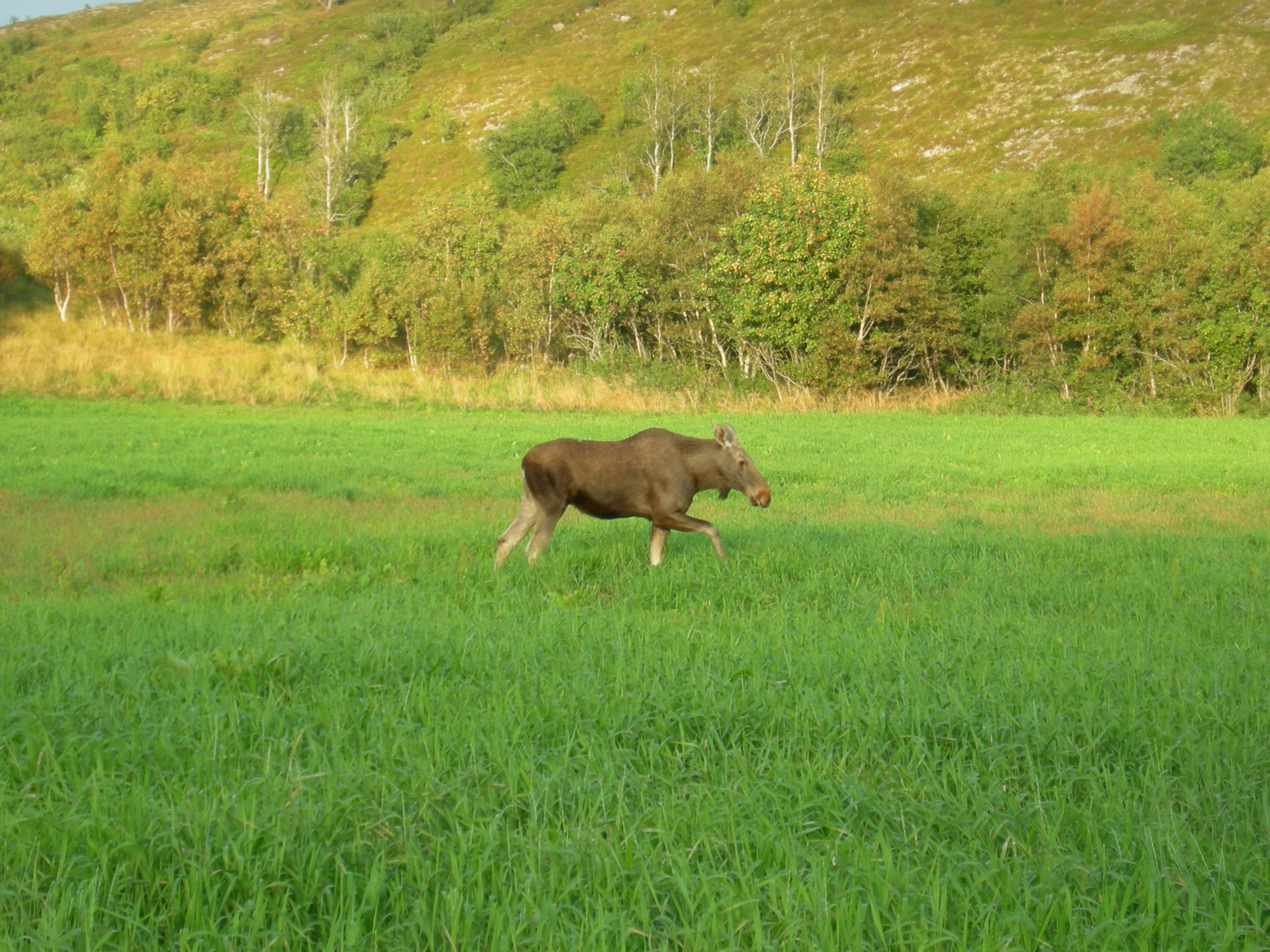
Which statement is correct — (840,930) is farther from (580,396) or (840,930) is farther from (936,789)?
(580,396)

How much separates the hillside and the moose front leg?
48869 mm

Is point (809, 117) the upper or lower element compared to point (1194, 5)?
lower

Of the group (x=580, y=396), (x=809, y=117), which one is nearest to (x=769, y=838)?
(x=580, y=396)

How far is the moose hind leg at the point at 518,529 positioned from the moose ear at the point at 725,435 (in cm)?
196

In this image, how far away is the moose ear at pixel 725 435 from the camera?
10602mm

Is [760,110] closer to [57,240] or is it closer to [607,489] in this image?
[57,240]

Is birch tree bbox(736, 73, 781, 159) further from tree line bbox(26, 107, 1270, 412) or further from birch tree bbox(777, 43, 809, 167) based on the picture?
tree line bbox(26, 107, 1270, 412)

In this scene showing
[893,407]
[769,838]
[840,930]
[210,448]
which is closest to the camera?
[840,930]

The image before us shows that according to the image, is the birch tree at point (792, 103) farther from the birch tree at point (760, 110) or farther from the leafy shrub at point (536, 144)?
the leafy shrub at point (536, 144)

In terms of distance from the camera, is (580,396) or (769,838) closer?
(769,838)

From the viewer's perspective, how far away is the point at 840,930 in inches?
122

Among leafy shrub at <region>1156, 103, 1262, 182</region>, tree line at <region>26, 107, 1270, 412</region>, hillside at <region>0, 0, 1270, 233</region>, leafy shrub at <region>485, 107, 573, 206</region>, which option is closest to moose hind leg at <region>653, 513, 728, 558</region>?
tree line at <region>26, 107, 1270, 412</region>

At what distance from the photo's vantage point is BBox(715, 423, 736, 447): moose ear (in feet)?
34.8

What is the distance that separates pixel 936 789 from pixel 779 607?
12.0 ft
